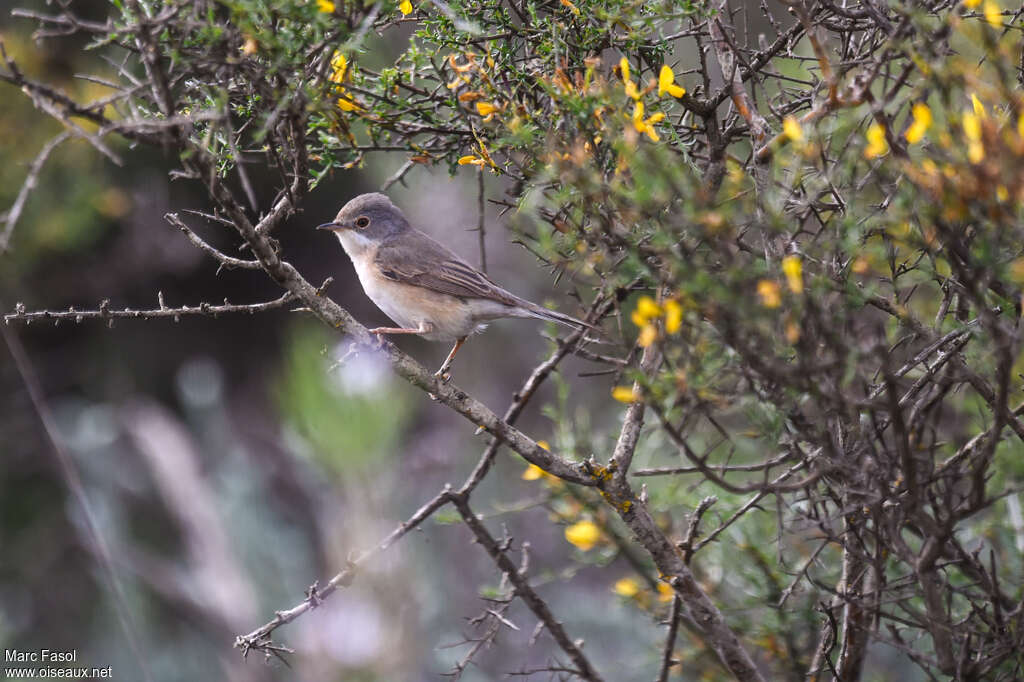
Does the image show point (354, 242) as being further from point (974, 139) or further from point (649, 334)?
point (974, 139)

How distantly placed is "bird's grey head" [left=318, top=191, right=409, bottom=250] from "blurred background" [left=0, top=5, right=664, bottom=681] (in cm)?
66

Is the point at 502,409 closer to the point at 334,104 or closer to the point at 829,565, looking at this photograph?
the point at 829,565

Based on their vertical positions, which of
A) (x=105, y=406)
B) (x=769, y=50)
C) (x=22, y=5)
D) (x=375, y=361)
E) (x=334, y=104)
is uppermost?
(x=22, y=5)

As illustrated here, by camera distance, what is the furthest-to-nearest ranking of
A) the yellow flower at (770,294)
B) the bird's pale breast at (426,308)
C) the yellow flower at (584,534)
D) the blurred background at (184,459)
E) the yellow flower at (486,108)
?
1. the blurred background at (184,459)
2. the bird's pale breast at (426,308)
3. the yellow flower at (584,534)
4. the yellow flower at (486,108)
5. the yellow flower at (770,294)

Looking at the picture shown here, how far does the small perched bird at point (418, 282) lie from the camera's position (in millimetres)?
4484

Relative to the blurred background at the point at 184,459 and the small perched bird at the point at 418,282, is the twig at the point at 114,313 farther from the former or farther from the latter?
the small perched bird at the point at 418,282

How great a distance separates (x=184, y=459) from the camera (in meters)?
8.06

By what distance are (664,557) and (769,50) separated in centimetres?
170

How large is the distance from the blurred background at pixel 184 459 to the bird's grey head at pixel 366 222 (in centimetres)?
66

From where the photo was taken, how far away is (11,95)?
689cm

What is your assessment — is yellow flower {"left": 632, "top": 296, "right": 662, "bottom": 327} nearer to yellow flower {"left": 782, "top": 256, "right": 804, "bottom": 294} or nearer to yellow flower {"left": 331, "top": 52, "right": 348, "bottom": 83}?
yellow flower {"left": 782, "top": 256, "right": 804, "bottom": 294}

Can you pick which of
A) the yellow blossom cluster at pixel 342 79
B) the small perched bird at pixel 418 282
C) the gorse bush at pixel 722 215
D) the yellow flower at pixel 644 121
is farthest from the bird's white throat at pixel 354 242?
the yellow flower at pixel 644 121

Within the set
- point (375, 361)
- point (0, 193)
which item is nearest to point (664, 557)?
point (375, 361)

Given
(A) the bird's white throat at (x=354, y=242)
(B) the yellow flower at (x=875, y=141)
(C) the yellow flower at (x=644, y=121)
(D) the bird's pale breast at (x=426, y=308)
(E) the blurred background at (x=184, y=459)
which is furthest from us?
(E) the blurred background at (x=184, y=459)
